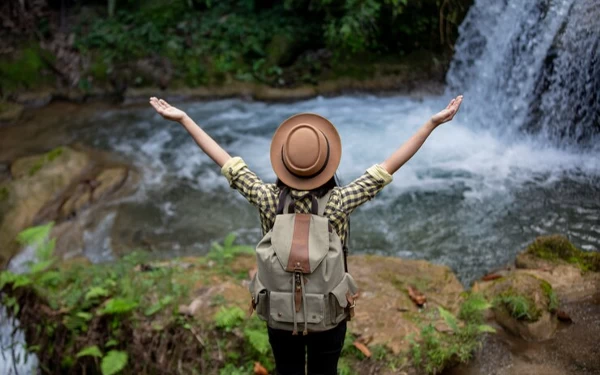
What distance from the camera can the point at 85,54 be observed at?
45.2ft

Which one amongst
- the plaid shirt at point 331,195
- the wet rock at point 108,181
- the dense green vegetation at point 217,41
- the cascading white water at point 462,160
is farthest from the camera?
the dense green vegetation at point 217,41

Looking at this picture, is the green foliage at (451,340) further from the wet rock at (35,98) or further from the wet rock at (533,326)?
the wet rock at (35,98)

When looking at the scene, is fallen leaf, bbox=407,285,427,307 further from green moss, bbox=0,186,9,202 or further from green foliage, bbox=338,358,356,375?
green moss, bbox=0,186,9,202

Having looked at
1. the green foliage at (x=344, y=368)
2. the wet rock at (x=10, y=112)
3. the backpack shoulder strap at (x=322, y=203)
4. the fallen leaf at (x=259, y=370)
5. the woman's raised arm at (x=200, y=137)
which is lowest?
the wet rock at (x=10, y=112)

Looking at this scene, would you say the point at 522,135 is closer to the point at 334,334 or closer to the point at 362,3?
the point at 362,3

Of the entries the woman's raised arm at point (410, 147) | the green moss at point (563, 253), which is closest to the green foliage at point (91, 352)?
the woman's raised arm at point (410, 147)

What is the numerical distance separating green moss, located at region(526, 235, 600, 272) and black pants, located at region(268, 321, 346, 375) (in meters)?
3.36

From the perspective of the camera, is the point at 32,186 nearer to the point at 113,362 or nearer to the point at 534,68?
the point at 113,362

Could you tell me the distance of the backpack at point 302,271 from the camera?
260cm

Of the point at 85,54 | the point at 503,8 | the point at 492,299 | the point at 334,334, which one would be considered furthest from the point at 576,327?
the point at 85,54

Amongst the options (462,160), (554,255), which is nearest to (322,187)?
(554,255)

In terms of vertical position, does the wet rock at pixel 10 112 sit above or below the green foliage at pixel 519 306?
below

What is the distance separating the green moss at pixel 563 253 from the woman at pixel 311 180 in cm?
327

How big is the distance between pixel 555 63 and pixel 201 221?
6209mm
